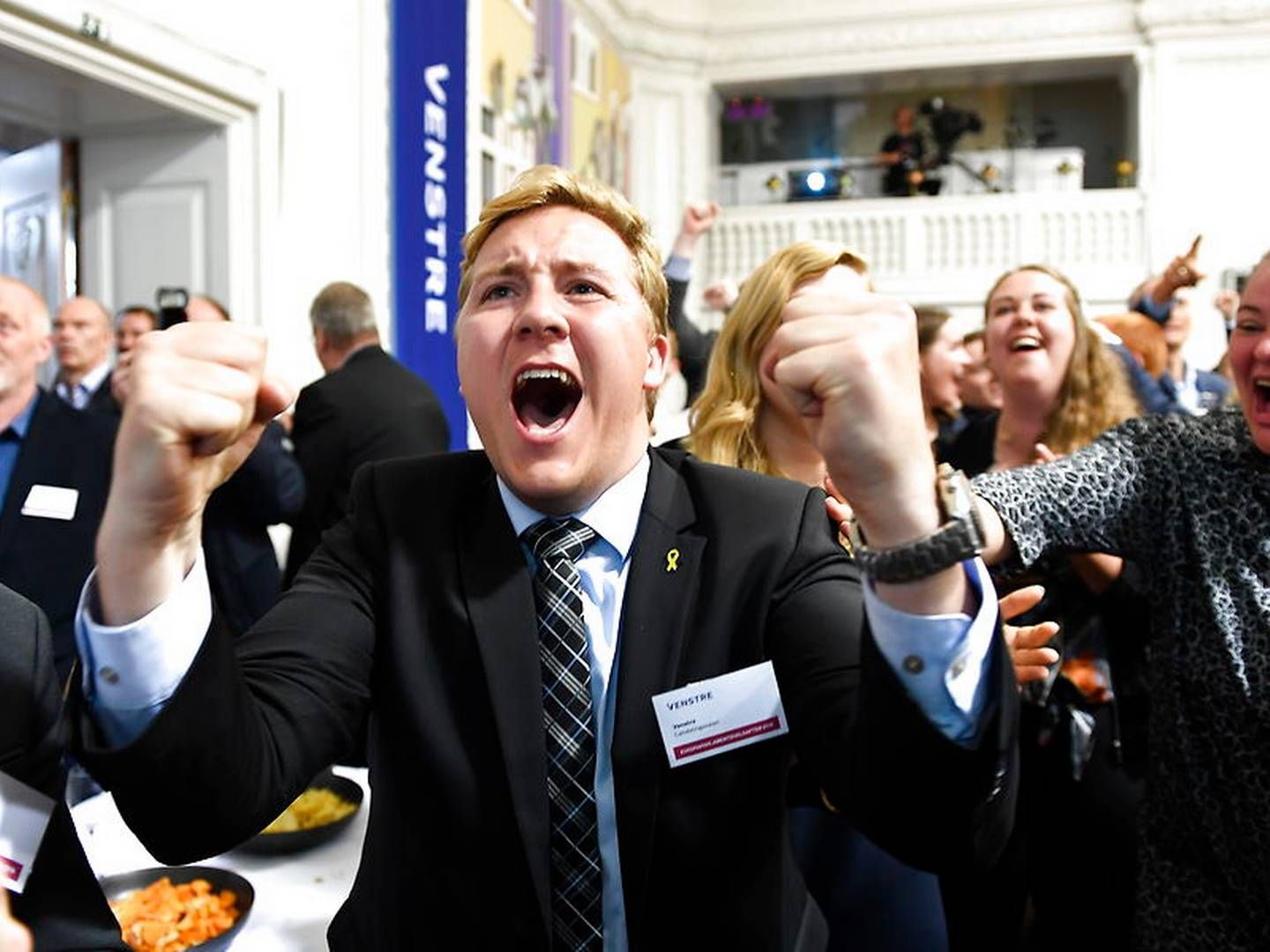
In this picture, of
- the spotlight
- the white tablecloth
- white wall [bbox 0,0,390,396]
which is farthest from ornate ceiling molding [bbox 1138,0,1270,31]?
the white tablecloth

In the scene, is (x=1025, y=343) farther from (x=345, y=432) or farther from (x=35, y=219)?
(x=35, y=219)

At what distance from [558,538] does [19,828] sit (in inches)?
24.1

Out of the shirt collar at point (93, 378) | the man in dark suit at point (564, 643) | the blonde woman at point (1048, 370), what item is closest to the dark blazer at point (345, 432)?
the shirt collar at point (93, 378)

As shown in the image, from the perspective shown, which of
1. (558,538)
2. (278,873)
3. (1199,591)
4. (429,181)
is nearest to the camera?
(558,538)

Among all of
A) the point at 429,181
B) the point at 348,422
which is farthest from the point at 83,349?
the point at 429,181

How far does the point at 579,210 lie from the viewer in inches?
49.5

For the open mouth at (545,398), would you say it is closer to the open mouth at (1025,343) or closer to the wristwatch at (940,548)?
the wristwatch at (940,548)

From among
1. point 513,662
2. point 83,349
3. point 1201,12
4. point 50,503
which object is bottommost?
point 513,662

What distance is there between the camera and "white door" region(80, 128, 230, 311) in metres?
4.86

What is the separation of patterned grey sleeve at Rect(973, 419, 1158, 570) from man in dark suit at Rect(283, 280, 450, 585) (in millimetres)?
2206

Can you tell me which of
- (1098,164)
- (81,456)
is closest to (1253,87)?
(1098,164)

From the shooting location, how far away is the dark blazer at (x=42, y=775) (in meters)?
1.01

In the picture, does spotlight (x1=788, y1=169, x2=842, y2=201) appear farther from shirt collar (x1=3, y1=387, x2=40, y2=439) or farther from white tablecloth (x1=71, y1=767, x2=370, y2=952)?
white tablecloth (x1=71, y1=767, x2=370, y2=952)

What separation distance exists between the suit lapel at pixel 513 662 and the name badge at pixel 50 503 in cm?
170
